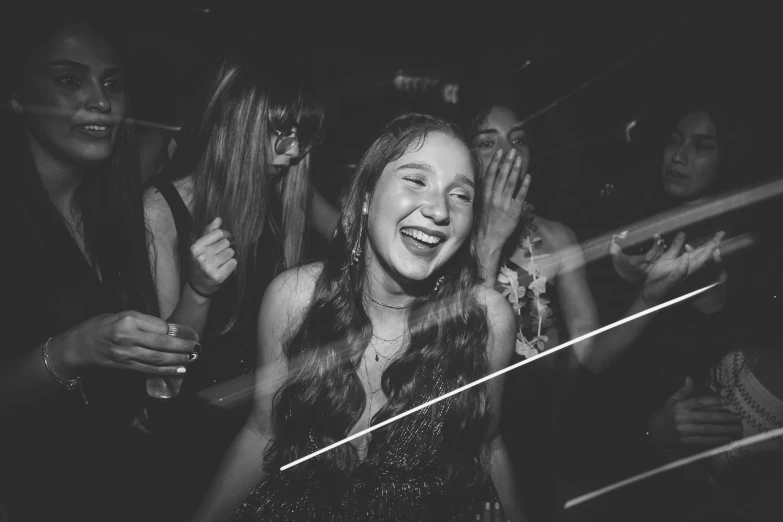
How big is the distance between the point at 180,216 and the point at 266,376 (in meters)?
0.48

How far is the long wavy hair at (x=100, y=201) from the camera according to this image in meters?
1.09

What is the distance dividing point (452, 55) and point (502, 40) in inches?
7.8

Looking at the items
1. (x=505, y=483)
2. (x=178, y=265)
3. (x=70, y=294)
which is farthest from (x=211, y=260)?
(x=505, y=483)

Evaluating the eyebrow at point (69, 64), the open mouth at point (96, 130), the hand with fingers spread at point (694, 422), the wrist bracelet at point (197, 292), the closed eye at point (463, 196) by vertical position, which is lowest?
the hand with fingers spread at point (694, 422)

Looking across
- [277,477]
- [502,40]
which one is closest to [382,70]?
[502,40]

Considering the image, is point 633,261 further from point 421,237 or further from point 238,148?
point 238,148

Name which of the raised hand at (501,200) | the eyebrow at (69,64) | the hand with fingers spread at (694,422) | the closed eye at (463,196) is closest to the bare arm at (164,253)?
the eyebrow at (69,64)

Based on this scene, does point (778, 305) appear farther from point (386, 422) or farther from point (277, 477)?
point (277, 477)

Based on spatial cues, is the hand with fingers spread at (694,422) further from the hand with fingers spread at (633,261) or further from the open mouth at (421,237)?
the open mouth at (421,237)

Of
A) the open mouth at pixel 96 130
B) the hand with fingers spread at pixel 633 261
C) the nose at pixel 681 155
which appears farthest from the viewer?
the nose at pixel 681 155

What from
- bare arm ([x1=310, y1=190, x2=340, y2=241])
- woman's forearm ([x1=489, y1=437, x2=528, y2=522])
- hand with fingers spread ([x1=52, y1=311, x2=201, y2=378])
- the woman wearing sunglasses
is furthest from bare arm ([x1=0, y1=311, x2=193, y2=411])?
woman's forearm ([x1=489, y1=437, x2=528, y2=522])

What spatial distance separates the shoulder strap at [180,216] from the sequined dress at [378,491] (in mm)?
623

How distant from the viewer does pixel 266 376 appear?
1335 millimetres

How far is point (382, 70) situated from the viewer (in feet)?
5.47
